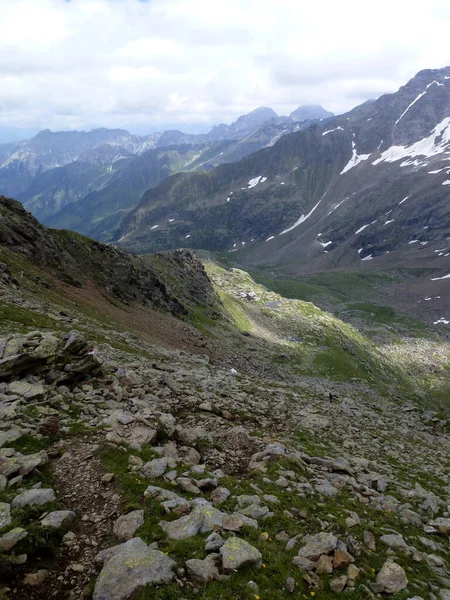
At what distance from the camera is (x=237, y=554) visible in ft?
30.7

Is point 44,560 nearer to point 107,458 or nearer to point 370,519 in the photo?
point 107,458

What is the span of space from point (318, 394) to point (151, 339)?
19.9 m

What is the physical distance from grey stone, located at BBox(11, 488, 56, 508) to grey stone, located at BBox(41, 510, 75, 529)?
57cm

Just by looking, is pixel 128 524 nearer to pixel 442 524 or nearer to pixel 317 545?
pixel 317 545

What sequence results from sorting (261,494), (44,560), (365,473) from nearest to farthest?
(44,560) < (261,494) < (365,473)

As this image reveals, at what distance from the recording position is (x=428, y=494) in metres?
18.2

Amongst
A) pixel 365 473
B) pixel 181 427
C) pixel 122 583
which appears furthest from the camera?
pixel 365 473

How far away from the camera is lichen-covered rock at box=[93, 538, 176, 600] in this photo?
26.6 feet

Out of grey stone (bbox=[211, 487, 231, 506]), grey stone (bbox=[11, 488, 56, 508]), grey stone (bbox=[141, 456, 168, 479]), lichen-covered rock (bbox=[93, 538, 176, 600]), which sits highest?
grey stone (bbox=[11, 488, 56, 508])

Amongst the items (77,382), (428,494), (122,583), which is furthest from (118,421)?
(428,494)

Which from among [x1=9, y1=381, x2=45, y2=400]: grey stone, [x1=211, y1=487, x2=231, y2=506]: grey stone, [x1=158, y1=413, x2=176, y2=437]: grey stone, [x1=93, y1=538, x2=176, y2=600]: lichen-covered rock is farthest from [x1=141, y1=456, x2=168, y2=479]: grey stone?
[x1=9, y1=381, x2=45, y2=400]: grey stone

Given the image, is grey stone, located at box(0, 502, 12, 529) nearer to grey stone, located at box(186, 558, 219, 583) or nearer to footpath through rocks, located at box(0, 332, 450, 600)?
footpath through rocks, located at box(0, 332, 450, 600)

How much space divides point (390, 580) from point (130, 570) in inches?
269

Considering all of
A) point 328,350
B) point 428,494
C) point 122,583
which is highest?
point 122,583
